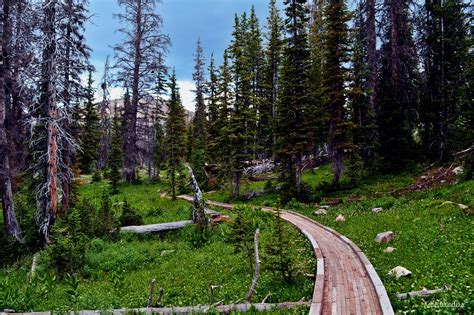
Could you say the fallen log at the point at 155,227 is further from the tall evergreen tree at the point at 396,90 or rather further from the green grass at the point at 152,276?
the tall evergreen tree at the point at 396,90

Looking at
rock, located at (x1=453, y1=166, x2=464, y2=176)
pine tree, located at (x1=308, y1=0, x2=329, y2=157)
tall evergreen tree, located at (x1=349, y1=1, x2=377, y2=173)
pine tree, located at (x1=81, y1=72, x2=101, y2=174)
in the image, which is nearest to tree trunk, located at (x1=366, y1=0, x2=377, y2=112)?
tall evergreen tree, located at (x1=349, y1=1, x2=377, y2=173)

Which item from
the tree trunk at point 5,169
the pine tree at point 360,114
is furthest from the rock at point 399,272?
the tree trunk at point 5,169

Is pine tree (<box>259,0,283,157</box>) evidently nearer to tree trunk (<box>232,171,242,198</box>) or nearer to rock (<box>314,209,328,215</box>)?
tree trunk (<box>232,171,242,198</box>)

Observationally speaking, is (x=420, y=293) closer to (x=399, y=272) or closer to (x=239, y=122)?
(x=399, y=272)

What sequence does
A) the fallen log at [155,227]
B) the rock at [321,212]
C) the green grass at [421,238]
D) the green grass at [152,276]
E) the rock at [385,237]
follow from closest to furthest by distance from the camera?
the green grass at [421,238]
the green grass at [152,276]
the rock at [385,237]
the fallen log at [155,227]
the rock at [321,212]

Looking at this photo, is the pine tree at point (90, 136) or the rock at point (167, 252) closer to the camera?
the rock at point (167, 252)

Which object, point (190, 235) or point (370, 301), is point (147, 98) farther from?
point (370, 301)

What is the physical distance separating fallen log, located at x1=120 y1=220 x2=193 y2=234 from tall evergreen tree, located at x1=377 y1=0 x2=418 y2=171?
18479 mm

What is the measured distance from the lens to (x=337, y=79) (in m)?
29.3

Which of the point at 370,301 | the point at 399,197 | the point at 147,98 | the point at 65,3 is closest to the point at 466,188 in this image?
the point at 399,197

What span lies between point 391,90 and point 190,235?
882 inches

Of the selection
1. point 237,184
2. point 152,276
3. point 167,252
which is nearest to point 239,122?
point 237,184

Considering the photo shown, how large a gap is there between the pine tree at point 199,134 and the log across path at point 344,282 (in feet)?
85.9

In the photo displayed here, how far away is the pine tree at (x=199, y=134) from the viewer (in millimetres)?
41594
